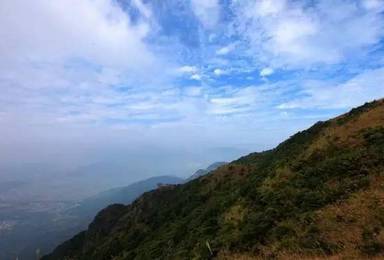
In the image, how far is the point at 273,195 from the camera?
81.9 ft

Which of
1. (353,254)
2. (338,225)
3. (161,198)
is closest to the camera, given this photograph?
(353,254)

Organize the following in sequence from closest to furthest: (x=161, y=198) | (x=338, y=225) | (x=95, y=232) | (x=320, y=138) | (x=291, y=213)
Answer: (x=338, y=225)
(x=291, y=213)
(x=320, y=138)
(x=161, y=198)
(x=95, y=232)

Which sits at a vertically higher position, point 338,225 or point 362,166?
point 362,166

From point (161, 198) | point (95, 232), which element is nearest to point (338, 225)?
point (161, 198)

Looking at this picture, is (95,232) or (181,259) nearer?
(181,259)

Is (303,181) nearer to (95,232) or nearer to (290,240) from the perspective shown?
(290,240)

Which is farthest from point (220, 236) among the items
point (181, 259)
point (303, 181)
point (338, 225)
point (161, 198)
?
point (161, 198)

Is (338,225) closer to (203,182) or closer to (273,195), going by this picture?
(273,195)

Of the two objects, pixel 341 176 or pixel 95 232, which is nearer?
pixel 341 176

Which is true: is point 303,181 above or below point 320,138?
below

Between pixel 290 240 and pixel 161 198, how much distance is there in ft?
158

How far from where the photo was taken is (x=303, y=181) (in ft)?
81.6

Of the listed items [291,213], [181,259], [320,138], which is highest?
[320,138]

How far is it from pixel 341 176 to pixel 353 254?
10543 millimetres
